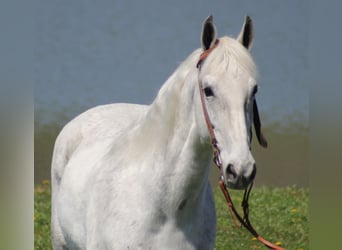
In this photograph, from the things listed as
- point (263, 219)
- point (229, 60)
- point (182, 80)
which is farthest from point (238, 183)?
point (263, 219)

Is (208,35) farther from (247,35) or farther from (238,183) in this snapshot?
(238,183)

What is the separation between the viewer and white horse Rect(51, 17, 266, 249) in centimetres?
270

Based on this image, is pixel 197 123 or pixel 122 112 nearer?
pixel 197 123

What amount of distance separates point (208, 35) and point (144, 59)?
331 centimetres

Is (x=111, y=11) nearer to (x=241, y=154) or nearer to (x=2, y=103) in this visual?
(x=2, y=103)

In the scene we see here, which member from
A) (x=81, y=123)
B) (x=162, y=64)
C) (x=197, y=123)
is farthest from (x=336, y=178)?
(x=162, y=64)

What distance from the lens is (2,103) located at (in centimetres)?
348

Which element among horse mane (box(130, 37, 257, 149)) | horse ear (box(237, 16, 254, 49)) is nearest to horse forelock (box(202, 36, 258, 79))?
horse mane (box(130, 37, 257, 149))

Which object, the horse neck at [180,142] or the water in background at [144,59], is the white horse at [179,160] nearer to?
the horse neck at [180,142]

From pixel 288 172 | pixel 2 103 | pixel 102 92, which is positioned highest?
pixel 2 103

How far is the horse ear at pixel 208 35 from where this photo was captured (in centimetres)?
289

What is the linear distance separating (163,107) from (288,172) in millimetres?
3625

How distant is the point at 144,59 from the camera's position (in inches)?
245

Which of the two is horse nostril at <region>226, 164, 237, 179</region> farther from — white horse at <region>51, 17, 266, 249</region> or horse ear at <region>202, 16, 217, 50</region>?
horse ear at <region>202, 16, 217, 50</region>
